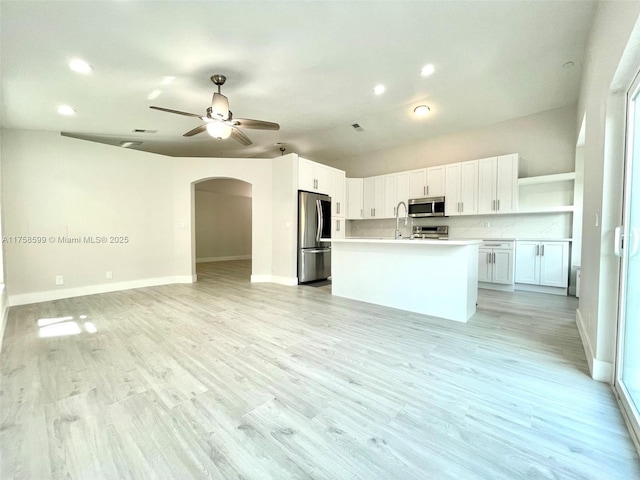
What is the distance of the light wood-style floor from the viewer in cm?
124

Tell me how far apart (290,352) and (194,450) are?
113cm

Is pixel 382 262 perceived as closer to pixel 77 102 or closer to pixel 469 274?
pixel 469 274

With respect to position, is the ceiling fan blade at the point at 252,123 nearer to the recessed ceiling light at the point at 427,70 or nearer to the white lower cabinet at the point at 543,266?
the recessed ceiling light at the point at 427,70

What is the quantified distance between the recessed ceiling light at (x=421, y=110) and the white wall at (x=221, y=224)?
7.07 meters

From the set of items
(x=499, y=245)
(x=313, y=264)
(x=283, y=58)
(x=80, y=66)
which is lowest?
(x=313, y=264)

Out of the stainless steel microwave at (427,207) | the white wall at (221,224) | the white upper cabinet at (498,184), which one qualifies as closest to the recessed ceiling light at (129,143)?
the white wall at (221,224)

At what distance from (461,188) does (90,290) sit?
7133 millimetres

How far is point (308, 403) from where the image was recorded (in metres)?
1.68

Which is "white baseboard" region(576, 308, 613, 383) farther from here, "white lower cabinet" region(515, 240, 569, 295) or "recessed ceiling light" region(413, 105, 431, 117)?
"recessed ceiling light" region(413, 105, 431, 117)

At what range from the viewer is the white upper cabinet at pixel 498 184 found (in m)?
4.79

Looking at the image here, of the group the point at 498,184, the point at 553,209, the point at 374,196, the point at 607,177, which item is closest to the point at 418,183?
the point at 374,196

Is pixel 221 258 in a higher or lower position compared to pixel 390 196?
lower

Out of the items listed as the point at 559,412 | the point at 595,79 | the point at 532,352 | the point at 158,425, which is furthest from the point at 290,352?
the point at 595,79

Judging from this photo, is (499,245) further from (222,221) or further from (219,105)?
(222,221)
